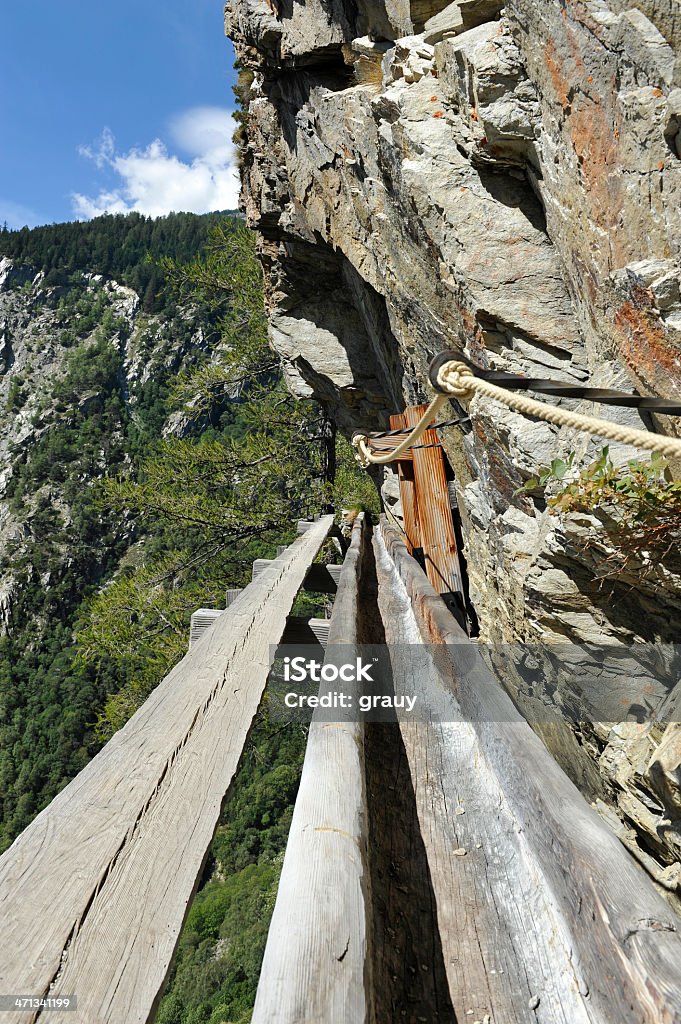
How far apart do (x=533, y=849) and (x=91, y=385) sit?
8885cm

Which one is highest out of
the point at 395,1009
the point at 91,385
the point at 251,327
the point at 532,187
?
the point at 91,385

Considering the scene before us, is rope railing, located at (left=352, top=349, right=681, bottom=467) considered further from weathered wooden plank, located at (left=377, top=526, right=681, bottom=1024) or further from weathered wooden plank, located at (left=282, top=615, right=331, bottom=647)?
weathered wooden plank, located at (left=282, top=615, right=331, bottom=647)

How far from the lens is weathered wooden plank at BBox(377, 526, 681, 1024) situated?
702 millimetres

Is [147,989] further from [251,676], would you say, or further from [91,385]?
[91,385]

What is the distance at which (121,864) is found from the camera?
2.68 feet

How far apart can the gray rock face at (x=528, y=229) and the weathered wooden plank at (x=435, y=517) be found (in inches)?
7.3

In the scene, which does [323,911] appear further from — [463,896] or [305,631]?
[305,631]

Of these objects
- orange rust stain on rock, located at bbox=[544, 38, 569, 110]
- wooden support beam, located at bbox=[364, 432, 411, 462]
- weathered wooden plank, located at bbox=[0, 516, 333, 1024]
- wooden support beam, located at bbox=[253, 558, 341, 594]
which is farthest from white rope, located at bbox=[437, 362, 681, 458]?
wooden support beam, located at bbox=[364, 432, 411, 462]

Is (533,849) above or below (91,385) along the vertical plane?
below

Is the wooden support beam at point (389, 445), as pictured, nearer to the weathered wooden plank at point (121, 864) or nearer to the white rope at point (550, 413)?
the white rope at point (550, 413)

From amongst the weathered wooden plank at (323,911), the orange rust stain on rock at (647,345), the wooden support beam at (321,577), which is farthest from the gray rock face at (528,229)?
the weathered wooden plank at (323,911)

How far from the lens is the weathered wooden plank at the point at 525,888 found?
2.30 ft

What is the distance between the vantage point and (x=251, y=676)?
1.62m

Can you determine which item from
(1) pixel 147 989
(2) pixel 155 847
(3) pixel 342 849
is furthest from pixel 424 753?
(1) pixel 147 989
